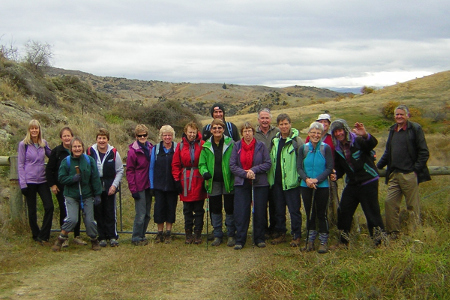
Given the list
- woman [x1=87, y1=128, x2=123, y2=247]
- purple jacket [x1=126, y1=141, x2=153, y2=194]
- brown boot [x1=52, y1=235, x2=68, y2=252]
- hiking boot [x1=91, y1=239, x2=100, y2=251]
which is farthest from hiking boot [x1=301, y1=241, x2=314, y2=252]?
brown boot [x1=52, y1=235, x2=68, y2=252]

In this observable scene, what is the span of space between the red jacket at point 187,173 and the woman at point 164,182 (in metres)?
0.17

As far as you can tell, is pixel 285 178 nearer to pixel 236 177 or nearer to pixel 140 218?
pixel 236 177

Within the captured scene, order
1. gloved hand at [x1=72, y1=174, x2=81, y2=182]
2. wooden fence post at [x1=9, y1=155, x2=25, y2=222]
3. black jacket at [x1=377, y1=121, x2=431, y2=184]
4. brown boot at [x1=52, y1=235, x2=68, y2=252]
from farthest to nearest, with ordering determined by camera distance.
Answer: wooden fence post at [x1=9, y1=155, x2=25, y2=222], brown boot at [x1=52, y1=235, x2=68, y2=252], gloved hand at [x1=72, y1=174, x2=81, y2=182], black jacket at [x1=377, y1=121, x2=431, y2=184]

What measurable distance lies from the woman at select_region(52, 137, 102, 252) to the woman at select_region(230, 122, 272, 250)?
223cm

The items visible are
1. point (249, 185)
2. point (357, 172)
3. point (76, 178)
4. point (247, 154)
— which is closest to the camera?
point (357, 172)

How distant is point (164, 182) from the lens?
7.16m

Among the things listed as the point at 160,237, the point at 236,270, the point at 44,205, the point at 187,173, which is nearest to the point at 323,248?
the point at 236,270

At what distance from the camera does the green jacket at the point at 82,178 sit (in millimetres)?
6680

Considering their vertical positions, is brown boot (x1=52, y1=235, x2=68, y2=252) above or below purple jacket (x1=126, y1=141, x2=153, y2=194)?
below

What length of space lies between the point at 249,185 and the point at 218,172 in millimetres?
549

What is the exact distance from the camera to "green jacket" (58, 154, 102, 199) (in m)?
6.68

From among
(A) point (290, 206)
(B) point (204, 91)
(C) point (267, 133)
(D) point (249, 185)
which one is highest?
(B) point (204, 91)

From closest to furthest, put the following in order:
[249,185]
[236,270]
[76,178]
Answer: [236,270] → [76,178] → [249,185]

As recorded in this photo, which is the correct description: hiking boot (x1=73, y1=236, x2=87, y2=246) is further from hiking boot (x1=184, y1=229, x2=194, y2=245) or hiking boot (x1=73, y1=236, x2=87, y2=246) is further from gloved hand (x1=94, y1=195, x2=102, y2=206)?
hiking boot (x1=184, y1=229, x2=194, y2=245)
